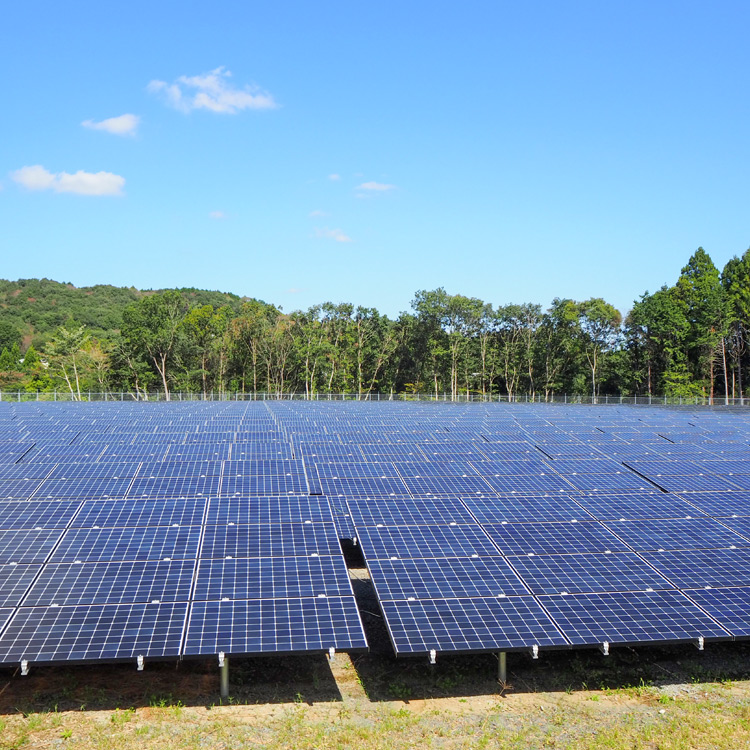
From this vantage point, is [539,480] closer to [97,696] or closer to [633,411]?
[97,696]

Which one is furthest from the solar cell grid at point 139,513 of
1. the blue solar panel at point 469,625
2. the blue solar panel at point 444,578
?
the blue solar panel at point 469,625

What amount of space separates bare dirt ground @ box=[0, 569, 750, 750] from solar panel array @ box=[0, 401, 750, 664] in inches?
45.7

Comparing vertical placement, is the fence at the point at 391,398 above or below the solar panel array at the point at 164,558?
above

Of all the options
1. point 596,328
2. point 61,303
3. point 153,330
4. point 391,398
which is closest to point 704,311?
point 596,328

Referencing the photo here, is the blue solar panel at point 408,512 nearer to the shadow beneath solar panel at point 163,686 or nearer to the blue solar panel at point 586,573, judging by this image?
the blue solar panel at point 586,573

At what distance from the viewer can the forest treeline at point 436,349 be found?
3002 inches

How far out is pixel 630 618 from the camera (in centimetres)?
1201

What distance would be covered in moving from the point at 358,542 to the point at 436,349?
6769 cm

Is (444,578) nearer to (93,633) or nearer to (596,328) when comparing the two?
(93,633)

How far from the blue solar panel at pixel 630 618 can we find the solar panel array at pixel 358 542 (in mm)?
36

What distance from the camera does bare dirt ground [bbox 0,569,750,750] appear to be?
10297mm

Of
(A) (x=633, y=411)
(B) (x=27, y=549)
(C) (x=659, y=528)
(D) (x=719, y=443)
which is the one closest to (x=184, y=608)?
(B) (x=27, y=549)

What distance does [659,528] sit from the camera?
15.7 metres

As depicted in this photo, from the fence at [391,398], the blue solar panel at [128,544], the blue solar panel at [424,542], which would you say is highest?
the fence at [391,398]
